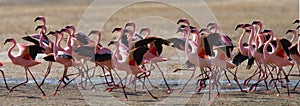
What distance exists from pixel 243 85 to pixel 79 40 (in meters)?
3.25

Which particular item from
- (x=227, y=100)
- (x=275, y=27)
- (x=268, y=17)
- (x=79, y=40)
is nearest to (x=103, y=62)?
(x=79, y=40)

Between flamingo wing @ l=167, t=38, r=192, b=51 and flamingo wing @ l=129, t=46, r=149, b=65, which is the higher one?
flamingo wing @ l=167, t=38, r=192, b=51

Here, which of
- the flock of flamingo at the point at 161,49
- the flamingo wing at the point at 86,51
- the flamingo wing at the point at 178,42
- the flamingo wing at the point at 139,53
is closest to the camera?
the flamingo wing at the point at 139,53

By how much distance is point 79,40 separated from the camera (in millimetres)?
16016

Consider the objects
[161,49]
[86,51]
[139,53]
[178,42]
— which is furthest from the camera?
[178,42]

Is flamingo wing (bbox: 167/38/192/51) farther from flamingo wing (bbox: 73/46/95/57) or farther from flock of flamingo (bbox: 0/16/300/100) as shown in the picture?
flamingo wing (bbox: 73/46/95/57)

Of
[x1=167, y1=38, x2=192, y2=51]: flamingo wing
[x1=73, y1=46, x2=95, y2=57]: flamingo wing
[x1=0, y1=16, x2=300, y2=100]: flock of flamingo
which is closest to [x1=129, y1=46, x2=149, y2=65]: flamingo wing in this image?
[x1=0, y1=16, x2=300, y2=100]: flock of flamingo

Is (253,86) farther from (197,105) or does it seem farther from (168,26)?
(168,26)

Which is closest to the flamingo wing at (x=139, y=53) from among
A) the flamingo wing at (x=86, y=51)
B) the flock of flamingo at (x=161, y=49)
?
the flock of flamingo at (x=161, y=49)

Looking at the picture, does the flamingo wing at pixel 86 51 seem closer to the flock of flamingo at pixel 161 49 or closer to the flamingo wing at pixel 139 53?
the flock of flamingo at pixel 161 49

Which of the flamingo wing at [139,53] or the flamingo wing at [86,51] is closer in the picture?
the flamingo wing at [139,53]

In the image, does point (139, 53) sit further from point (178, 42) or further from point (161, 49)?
point (178, 42)

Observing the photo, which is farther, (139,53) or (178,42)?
(178,42)

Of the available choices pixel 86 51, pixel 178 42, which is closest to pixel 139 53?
pixel 86 51
